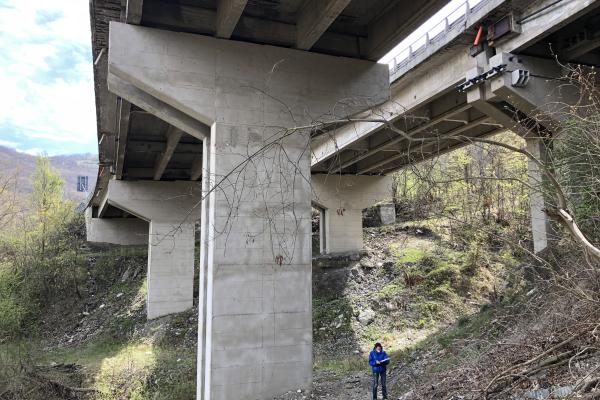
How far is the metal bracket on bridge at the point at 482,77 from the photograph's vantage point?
11.8m

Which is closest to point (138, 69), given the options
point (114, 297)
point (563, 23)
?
point (563, 23)

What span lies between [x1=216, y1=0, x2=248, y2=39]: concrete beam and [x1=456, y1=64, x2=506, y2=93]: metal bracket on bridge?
6747 millimetres

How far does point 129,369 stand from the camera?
49.9 feet

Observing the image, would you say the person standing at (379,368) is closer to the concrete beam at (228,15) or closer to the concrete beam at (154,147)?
the concrete beam at (228,15)

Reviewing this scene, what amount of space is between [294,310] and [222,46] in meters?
5.17

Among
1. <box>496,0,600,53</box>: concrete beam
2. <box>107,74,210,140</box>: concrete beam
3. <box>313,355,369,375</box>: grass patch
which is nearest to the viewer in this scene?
<box>107,74,210,140</box>: concrete beam

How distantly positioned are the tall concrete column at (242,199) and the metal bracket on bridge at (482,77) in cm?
508

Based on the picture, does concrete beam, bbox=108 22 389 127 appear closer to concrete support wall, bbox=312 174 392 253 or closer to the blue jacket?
the blue jacket

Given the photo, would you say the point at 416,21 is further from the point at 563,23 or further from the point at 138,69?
the point at 138,69

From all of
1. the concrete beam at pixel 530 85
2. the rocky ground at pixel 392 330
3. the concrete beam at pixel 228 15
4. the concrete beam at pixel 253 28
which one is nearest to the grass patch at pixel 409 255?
the rocky ground at pixel 392 330

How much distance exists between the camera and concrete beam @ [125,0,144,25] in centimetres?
813

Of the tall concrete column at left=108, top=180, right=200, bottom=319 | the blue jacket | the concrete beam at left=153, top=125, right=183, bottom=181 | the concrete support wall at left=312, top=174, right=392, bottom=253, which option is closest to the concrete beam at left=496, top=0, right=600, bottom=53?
the blue jacket

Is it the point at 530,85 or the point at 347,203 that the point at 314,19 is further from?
the point at 347,203

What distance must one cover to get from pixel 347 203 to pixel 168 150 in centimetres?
1261
